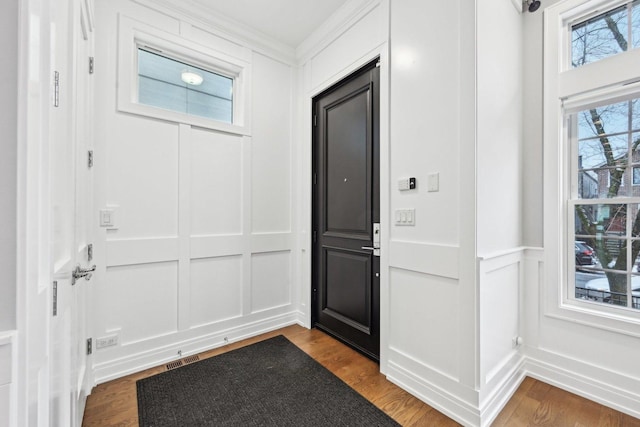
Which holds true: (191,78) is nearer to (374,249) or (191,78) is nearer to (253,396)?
(374,249)

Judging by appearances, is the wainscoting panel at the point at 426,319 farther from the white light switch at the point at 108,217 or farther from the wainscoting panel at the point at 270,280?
the white light switch at the point at 108,217

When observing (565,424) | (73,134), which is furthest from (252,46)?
(565,424)

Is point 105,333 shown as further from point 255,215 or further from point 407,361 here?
point 407,361

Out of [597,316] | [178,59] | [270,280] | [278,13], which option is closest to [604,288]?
[597,316]

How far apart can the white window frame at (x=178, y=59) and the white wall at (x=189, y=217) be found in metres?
0.04

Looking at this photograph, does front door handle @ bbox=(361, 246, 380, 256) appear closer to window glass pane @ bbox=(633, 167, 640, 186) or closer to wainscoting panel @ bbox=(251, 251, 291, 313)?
wainscoting panel @ bbox=(251, 251, 291, 313)

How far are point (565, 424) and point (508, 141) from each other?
5.72ft

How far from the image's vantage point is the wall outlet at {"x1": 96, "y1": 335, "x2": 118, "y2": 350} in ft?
6.61

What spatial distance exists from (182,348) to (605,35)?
3.90 metres

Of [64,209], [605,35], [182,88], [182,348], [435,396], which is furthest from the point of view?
[182,88]

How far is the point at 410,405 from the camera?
177cm

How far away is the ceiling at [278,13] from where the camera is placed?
7.89 feet

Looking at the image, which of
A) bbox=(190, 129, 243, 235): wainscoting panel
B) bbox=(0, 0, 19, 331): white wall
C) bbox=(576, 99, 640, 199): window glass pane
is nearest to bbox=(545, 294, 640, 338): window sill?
bbox=(576, 99, 640, 199): window glass pane

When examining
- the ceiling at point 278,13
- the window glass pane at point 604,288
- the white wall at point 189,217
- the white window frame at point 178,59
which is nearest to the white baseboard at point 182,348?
the white wall at point 189,217
